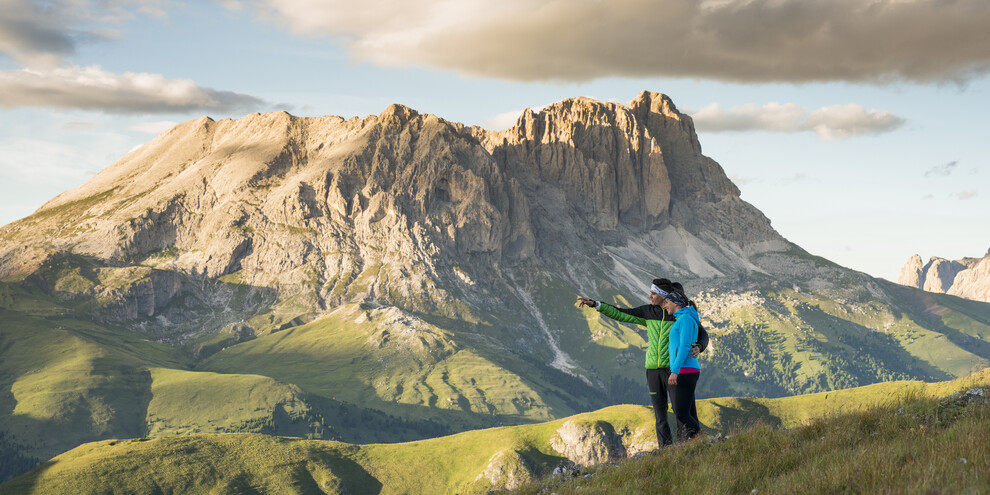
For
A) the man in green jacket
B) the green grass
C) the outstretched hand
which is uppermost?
the outstretched hand

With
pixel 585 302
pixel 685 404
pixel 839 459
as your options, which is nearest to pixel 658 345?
pixel 685 404

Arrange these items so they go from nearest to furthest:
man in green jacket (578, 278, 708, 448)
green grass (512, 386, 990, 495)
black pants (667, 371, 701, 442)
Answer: green grass (512, 386, 990, 495) → black pants (667, 371, 701, 442) → man in green jacket (578, 278, 708, 448)

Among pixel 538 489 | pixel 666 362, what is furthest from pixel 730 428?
pixel 538 489

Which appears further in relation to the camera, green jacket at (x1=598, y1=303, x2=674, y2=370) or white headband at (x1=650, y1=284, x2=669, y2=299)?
green jacket at (x1=598, y1=303, x2=674, y2=370)

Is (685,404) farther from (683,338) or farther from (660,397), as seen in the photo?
(683,338)

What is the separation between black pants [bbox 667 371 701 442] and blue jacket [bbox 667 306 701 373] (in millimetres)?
396

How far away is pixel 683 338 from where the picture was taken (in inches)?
998

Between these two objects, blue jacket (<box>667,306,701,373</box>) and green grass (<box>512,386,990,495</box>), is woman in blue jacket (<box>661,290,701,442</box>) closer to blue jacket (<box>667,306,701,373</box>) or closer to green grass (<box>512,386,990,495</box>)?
blue jacket (<box>667,306,701,373</box>)

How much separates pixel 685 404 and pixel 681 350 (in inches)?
84.7

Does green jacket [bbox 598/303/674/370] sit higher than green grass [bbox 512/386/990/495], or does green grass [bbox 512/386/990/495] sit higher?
green jacket [bbox 598/303/674/370]

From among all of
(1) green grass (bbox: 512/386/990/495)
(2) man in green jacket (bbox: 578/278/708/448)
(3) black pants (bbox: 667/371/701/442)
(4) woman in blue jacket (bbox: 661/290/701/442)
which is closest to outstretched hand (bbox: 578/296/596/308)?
(2) man in green jacket (bbox: 578/278/708/448)

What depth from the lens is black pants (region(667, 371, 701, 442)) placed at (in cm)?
2563

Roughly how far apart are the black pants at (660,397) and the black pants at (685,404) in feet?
0.91

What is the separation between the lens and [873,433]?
20.7 m
